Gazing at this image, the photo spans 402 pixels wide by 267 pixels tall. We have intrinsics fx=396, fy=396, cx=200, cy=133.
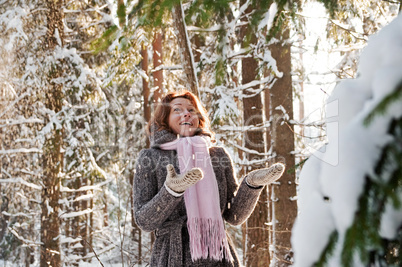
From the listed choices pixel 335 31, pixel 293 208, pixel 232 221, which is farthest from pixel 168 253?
pixel 335 31

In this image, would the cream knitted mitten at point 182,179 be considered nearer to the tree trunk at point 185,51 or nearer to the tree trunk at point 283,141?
the tree trunk at point 185,51

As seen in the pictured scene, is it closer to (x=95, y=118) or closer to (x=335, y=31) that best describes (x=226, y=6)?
(x=335, y=31)

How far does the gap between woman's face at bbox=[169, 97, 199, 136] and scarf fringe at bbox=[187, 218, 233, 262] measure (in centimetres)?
67

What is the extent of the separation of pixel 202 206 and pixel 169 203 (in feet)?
1.18

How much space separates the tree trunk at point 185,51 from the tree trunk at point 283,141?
2.29m

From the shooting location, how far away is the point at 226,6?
1.58 metres

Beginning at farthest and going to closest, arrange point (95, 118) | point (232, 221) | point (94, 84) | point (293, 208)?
point (95, 118) < point (94, 84) < point (293, 208) < point (232, 221)

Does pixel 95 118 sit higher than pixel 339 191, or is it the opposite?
pixel 95 118

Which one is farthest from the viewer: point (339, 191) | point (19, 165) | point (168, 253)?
point (19, 165)

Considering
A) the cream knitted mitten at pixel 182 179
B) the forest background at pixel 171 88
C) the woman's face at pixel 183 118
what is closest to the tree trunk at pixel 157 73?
the forest background at pixel 171 88

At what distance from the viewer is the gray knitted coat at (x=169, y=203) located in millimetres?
2365

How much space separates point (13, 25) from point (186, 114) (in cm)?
733

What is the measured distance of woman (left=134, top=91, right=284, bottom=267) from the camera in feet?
7.76

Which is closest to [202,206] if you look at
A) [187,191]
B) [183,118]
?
[187,191]
